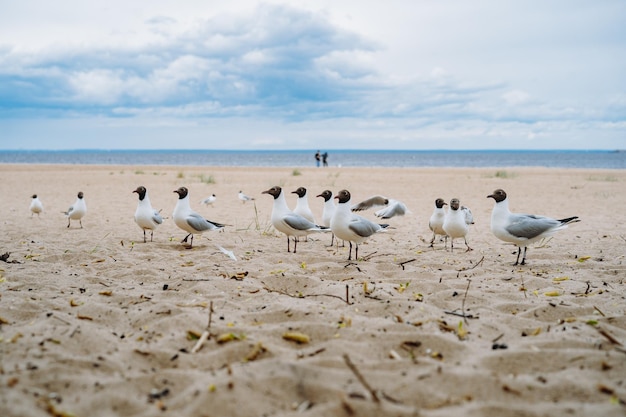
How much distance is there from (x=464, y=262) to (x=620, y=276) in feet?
5.71

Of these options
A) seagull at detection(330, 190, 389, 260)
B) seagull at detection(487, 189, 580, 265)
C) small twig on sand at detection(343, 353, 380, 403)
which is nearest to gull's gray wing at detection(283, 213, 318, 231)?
seagull at detection(330, 190, 389, 260)

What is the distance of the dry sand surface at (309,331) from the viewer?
2.68 m

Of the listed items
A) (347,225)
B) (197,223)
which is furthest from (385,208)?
(197,223)

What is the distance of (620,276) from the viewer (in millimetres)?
5516

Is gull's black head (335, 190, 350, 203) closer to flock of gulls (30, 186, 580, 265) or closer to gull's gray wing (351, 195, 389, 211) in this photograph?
flock of gulls (30, 186, 580, 265)

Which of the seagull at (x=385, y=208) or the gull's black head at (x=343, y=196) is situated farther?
the seagull at (x=385, y=208)

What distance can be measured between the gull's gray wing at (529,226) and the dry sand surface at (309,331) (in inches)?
15.8

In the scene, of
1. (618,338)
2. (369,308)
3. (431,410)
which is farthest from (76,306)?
(618,338)

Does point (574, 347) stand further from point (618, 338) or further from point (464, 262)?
point (464, 262)

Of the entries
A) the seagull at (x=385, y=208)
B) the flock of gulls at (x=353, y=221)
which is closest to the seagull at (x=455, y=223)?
the flock of gulls at (x=353, y=221)

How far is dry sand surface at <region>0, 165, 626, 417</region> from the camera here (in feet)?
8.79

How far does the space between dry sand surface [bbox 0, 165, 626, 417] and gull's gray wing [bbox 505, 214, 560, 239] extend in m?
0.40

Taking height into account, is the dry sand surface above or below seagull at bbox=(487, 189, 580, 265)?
below

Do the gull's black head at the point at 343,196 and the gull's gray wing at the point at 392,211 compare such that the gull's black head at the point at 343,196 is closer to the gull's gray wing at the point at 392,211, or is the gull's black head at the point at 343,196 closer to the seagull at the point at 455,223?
the seagull at the point at 455,223
